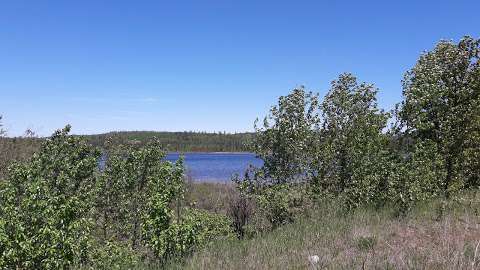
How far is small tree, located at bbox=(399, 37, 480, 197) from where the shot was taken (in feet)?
46.4

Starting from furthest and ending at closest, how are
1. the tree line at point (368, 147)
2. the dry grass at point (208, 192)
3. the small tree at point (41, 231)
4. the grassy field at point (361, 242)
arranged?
the dry grass at point (208, 192)
the tree line at point (368, 147)
the small tree at point (41, 231)
the grassy field at point (361, 242)

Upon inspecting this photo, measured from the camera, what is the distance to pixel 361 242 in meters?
9.13

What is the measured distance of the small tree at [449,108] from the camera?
46.4 feet

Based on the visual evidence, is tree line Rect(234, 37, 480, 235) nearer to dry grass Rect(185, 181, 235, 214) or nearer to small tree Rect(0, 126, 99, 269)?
small tree Rect(0, 126, 99, 269)

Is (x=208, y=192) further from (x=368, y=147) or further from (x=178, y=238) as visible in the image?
(x=178, y=238)

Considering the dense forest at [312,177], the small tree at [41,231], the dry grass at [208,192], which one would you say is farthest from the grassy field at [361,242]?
the dry grass at [208,192]

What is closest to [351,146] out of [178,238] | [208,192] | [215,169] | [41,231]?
[178,238]

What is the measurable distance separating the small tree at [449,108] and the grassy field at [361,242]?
2.06 meters

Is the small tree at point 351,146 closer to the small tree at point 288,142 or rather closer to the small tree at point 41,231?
the small tree at point 288,142

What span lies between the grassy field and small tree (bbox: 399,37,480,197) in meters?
2.06

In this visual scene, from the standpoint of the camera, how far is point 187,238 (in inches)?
370

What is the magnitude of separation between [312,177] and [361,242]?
16.7 ft

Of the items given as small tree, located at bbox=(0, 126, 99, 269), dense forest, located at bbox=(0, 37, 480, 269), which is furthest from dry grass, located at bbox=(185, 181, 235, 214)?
small tree, located at bbox=(0, 126, 99, 269)

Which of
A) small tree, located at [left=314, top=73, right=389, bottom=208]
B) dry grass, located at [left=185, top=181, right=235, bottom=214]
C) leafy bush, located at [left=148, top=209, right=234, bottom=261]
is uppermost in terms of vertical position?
small tree, located at [left=314, top=73, right=389, bottom=208]
